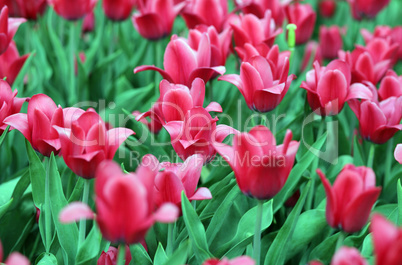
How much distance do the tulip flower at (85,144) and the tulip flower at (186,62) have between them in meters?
0.31

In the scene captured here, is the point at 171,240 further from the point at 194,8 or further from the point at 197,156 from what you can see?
the point at 194,8

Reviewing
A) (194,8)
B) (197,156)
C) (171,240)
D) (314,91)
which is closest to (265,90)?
(314,91)

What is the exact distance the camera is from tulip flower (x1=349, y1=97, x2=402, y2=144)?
104 centimetres

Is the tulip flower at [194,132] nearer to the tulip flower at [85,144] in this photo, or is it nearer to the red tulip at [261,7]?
the tulip flower at [85,144]

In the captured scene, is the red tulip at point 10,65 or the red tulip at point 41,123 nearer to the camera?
the red tulip at point 41,123

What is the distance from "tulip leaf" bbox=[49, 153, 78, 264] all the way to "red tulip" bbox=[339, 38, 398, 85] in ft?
2.39

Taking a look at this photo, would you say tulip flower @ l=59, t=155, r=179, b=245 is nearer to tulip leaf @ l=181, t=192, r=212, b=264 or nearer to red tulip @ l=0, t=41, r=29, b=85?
tulip leaf @ l=181, t=192, r=212, b=264

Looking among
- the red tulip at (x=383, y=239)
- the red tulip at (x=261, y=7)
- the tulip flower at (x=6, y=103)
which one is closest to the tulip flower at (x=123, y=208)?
the red tulip at (x=383, y=239)

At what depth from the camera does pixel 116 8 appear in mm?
1702

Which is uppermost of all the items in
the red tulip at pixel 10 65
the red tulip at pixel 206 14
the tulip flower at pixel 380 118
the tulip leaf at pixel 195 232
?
the red tulip at pixel 206 14

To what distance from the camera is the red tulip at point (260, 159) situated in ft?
2.50

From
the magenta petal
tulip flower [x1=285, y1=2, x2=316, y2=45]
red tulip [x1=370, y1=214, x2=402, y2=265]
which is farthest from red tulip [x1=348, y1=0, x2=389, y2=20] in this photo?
the magenta petal

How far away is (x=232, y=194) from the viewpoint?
0.94m

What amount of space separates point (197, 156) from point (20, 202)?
0.48 meters
